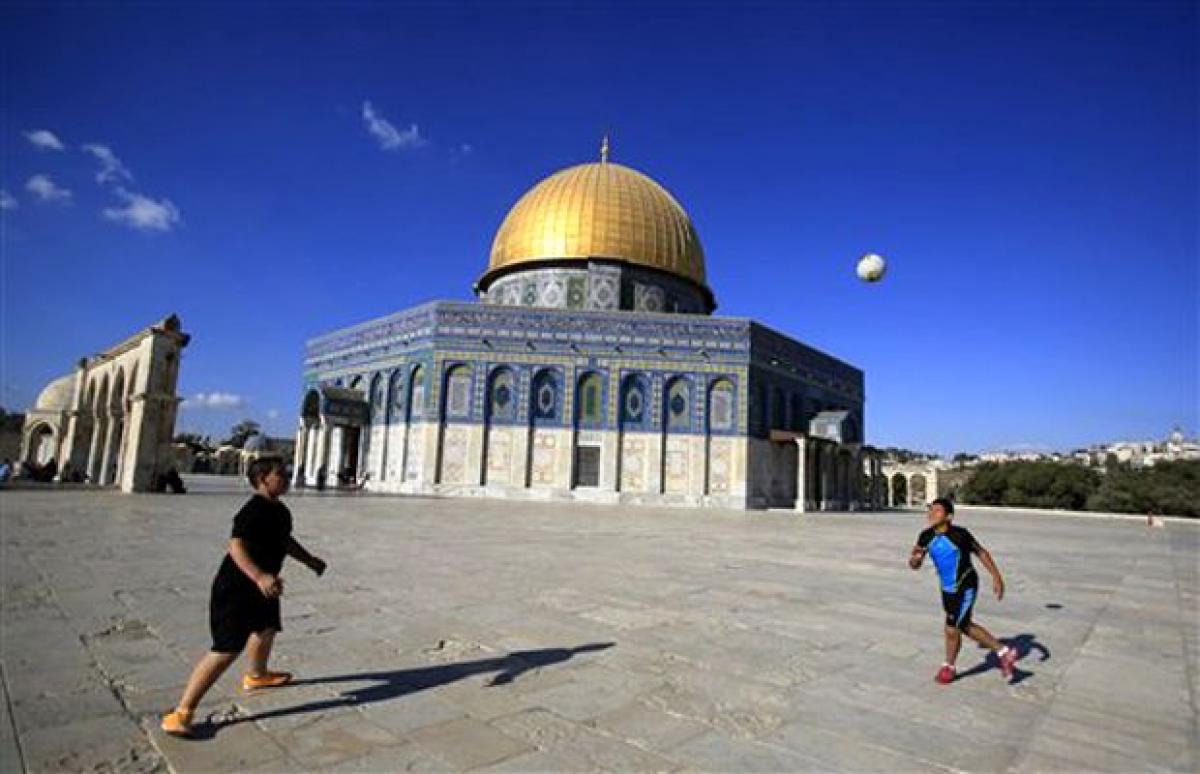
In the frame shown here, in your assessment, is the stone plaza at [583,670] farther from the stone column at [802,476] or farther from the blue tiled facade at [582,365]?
the stone column at [802,476]

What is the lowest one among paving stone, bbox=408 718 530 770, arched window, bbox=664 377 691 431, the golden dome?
paving stone, bbox=408 718 530 770

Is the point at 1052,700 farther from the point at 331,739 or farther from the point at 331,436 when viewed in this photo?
the point at 331,436

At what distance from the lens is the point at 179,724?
2.79 meters

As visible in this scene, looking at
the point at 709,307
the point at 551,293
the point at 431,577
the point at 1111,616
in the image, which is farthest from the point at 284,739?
the point at 709,307

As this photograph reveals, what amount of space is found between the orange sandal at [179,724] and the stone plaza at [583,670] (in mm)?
52

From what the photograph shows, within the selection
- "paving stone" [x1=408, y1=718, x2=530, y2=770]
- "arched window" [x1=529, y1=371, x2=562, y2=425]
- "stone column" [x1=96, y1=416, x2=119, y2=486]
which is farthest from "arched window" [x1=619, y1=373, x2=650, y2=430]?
"paving stone" [x1=408, y1=718, x2=530, y2=770]

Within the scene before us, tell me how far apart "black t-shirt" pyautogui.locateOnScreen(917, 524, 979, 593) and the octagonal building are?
2077cm

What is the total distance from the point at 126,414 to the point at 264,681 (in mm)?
21461

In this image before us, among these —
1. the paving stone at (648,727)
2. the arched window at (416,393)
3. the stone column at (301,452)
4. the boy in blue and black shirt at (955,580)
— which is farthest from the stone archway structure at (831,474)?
the paving stone at (648,727)

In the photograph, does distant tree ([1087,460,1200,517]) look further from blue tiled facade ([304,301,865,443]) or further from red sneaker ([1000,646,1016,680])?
red sneaker ([1000,646,1016,680])

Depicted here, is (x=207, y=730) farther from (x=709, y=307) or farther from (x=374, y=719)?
(x=709, y=307)

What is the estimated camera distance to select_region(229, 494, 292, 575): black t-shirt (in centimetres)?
317

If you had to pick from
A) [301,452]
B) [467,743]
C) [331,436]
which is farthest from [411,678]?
[301,452]

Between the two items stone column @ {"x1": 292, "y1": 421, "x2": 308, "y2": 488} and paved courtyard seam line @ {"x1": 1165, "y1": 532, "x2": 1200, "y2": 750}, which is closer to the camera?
paved courtyard seam line @ {"x1": 1165, "y1": 532, "x2": 1200, "y2": 750}
